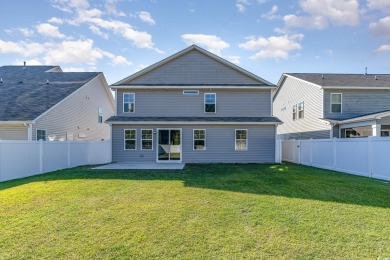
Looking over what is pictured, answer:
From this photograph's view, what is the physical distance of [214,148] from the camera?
16.0 m

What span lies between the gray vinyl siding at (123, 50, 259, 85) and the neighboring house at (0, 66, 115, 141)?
4996mm

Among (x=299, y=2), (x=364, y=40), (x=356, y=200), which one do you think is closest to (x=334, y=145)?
(x=356, y=200)

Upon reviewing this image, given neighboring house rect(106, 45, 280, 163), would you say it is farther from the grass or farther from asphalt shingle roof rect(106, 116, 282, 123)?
the grass

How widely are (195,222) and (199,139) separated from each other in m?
11.4

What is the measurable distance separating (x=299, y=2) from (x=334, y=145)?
849cm

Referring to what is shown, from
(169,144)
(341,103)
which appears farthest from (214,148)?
(341,103)

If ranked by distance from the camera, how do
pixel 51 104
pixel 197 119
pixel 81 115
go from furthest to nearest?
pixel 81 115 < pixel 197 119 < pixel 51 104

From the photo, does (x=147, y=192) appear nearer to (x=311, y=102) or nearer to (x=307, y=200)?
(x=307, y=200)

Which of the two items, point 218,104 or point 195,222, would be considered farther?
point 218,104

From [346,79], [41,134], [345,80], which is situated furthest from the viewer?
[346,79]

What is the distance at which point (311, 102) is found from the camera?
19250mm

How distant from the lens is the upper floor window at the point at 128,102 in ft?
54.3

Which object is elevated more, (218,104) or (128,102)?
(128,102)

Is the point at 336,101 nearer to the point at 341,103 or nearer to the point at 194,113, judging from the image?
the point at 341,103
